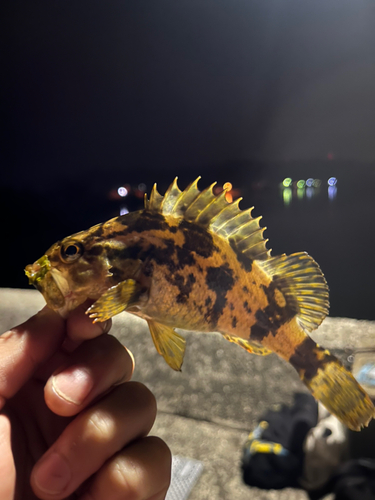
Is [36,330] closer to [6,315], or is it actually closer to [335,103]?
[335,103]

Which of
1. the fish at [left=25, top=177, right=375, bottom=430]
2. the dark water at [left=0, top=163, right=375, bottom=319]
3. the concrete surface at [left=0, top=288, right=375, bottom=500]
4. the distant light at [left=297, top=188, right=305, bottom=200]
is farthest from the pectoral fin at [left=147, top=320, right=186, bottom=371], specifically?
the concrete surface at [left=0, top=288, right=375, bottom=500]

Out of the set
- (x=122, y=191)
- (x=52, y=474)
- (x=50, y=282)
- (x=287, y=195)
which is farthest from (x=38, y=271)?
(x=287, y=195)

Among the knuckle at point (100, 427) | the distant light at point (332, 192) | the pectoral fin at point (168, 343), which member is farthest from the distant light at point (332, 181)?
the knuckle at point (100, 427)

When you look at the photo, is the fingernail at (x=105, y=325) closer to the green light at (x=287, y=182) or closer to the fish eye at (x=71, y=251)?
the fish eye at (x=71, y=251)

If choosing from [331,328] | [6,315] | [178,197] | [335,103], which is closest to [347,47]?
[335,103]

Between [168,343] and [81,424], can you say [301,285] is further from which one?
[81,424]
